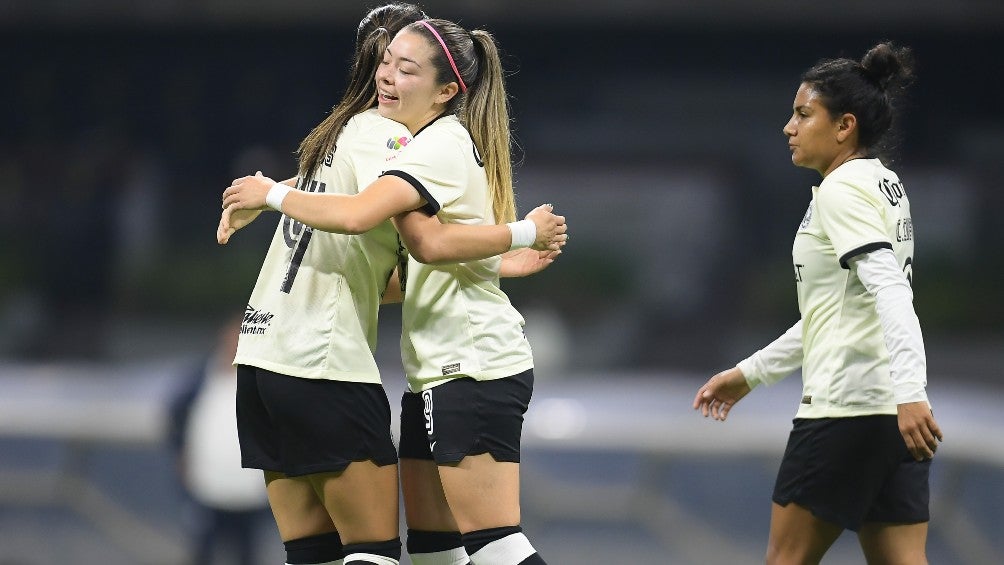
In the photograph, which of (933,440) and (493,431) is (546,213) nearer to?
(493,431)

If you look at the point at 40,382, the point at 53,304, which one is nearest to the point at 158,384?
the point at 40,382

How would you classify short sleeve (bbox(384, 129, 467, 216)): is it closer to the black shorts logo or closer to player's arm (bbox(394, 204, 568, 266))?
player's arm (bbox(394, 204, 568, 266))

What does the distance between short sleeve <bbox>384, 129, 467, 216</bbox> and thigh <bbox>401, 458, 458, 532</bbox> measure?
0.61 m

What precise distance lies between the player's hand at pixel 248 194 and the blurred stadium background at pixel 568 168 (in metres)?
8.78

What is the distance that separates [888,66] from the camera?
2799mm

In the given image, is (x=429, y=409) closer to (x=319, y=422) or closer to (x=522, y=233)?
(x=319, y=422)

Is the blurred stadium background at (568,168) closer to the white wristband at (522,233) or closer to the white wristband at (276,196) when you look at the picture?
the white wristband at (522,233)

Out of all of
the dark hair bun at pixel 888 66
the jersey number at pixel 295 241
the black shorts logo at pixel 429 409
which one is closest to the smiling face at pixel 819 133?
the dark hair bun at pixel 888 66

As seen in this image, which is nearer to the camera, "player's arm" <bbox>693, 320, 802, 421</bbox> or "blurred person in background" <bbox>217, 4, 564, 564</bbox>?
Result: "blurred person in background" <bbox>217, 4, 564, 564</bbox>

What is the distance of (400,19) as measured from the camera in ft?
9.30

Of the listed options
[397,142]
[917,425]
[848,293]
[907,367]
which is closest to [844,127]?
[848,293]

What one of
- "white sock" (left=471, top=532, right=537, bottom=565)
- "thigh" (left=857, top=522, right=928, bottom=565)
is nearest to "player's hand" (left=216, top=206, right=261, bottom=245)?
"white sock" (left=471, top=532, right=537, bottom=565)

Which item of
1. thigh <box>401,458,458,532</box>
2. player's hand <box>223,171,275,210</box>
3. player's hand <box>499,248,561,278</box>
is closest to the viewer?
player's hand <box>223,171,275,210</box>

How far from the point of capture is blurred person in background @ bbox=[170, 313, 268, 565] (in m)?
5.59
